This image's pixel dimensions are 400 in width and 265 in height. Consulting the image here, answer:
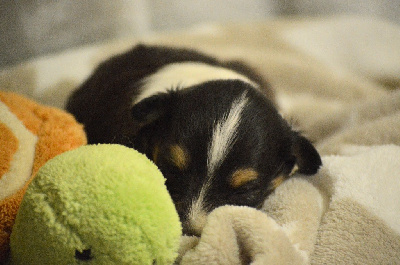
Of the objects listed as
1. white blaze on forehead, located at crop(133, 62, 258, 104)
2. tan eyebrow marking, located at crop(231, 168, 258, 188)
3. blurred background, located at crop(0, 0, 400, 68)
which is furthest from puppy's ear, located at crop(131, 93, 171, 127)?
blurred background, located at crop(0, 0, 400, 68)

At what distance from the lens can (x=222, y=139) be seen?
131cm

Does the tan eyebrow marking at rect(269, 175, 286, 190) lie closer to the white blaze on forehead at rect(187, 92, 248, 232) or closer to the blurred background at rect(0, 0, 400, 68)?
the white blaze on forehead at rect(187, 92, 248, 232)

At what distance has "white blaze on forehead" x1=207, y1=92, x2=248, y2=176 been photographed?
51.2 inches

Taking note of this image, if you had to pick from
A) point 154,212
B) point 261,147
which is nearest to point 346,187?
point 261,147

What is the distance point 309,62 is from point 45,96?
74.3 inches

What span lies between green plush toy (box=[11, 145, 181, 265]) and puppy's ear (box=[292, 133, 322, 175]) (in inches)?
27.5

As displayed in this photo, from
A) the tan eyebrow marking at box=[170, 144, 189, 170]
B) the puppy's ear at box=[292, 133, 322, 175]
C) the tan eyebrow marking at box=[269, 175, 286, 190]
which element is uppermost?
the tan eyebrow marking at box=[170, 144, 189, 170]

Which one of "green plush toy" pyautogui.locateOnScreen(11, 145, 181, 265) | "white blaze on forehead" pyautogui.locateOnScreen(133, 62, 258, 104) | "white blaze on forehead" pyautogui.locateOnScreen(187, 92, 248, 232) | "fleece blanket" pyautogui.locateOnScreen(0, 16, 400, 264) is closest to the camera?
"green plush toy" pyautogui.locateOnScreen(11, 145, 181, 265)

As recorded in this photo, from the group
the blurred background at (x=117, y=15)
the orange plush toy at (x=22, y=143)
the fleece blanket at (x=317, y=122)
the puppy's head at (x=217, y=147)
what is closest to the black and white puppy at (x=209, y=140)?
the puppy's head at (x=217, y=147)

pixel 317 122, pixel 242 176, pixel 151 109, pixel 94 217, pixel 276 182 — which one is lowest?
pixel 317 122

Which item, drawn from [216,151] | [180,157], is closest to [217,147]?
[216,151]

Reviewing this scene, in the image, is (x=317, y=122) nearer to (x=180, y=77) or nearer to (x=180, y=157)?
(x=180, y=77)

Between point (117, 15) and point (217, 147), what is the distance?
1912 millimetres

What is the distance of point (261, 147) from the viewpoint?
4.53ft
